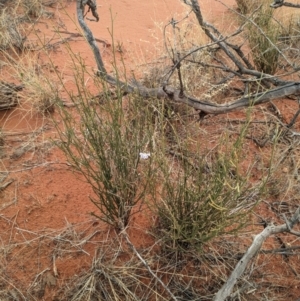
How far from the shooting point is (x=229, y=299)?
6.59 ft

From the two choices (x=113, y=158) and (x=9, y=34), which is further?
(x=9, y=34)

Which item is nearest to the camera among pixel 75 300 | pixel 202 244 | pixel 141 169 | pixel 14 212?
pixel 75 300

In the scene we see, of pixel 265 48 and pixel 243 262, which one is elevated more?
pixel 265 48

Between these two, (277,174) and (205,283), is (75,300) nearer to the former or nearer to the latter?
(205,283)

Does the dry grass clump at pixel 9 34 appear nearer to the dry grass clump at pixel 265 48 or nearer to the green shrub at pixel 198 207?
the dry grass clump at pixel 265 48

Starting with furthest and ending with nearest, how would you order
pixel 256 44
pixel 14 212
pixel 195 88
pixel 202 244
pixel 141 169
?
pixel 256 44 → pixel 195 88 → pixel 14 212 → pixel 141 169 → pixel 202 244

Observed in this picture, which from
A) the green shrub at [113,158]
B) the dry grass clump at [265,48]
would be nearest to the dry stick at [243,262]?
the green shrub at [113,158]

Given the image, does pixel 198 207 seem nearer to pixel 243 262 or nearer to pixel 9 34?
pixel 243 262

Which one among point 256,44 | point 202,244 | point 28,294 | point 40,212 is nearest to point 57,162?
point 40,212

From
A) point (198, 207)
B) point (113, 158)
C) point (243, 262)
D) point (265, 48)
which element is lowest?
point (243, 262)

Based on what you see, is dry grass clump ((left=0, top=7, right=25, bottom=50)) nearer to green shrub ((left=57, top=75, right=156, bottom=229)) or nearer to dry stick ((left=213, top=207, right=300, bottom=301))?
green shrub ((left=57, top=75, right=156, bottom=229))

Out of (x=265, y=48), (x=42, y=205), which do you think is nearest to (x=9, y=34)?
(x=42, y=205)

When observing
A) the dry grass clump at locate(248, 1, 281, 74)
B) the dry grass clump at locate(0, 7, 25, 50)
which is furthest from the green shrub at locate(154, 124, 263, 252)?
the dry grass clump at locate(0, 7, 25, 50)

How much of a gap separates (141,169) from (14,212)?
851 mm
